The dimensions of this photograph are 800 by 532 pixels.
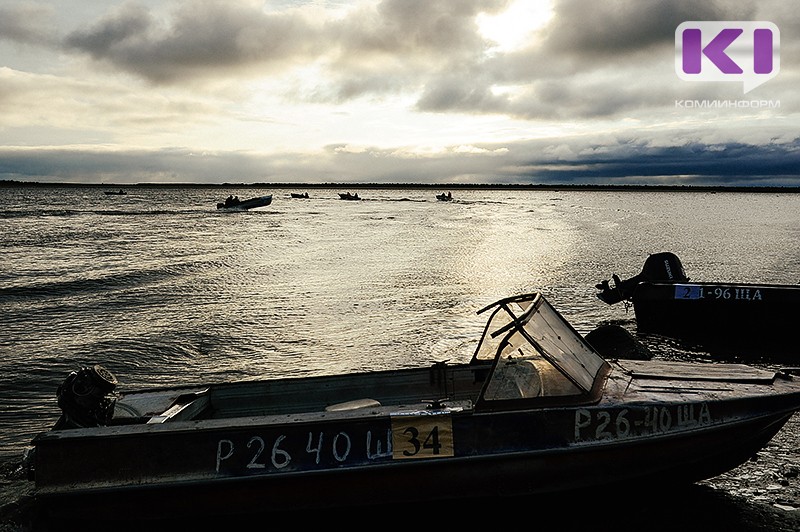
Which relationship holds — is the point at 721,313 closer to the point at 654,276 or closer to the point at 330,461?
the point at 654,276

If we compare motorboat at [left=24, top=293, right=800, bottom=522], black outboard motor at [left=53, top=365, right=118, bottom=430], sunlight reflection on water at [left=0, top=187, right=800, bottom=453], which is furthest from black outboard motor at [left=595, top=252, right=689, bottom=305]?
black outboard motor at [left=53, top=365, right=118, bottom=430]

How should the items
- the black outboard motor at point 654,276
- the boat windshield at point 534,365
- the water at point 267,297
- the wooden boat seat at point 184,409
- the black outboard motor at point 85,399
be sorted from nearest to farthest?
the boat windshield at point 534,365 < the black outboard motor at point 85,399 < the wooden boat seat at point 184,409 < the water at point 267,297 < the black outboard motor at point 654,276

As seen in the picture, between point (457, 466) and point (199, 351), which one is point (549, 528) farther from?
point (199, 351)

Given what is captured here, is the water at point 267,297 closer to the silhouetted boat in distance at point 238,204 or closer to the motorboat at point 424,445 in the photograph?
the motorboat at point 424,445

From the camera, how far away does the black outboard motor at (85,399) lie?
593 cm

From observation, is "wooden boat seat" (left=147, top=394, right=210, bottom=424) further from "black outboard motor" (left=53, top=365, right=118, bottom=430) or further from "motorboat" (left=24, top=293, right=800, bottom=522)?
"black outboard motor" (left=53, top=365, right=118, bottom=430)

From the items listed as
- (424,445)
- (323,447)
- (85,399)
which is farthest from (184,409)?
(424,445)

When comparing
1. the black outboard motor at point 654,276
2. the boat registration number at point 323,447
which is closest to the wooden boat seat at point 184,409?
the boat registration number at point 323,447

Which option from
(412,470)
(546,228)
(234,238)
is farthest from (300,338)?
(546,228)

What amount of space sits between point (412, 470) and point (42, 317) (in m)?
13.2

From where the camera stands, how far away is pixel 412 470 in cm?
550

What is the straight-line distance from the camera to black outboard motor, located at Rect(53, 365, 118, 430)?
593 centimetres

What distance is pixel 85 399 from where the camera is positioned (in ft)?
19.6

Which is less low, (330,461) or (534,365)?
(534,365)
